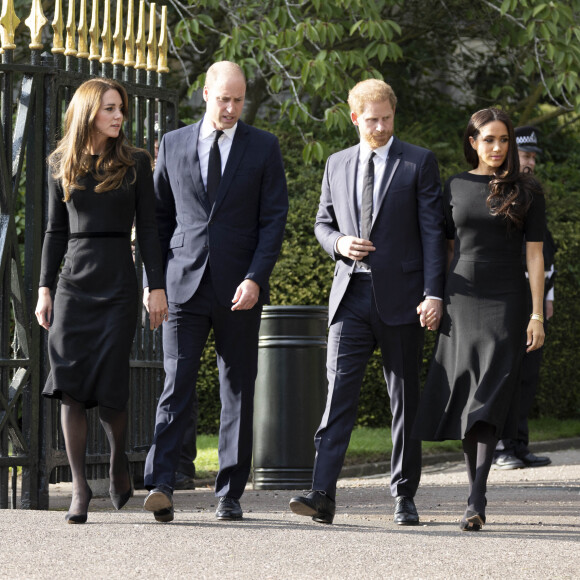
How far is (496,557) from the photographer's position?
532 centimetres

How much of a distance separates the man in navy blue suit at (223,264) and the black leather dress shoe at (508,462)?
4026 mm

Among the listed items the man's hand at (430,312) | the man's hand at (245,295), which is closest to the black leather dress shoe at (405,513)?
the man's hand at (430,312)

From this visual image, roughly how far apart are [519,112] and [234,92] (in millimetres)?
9977

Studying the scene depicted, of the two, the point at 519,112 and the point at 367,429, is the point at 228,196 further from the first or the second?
the point at 519,112

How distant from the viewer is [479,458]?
249 inches

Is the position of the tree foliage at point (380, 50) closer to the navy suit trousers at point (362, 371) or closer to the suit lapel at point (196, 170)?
the suit lapel at point (196, 170)

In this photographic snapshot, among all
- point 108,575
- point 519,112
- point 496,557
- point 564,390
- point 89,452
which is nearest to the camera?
point 108,575

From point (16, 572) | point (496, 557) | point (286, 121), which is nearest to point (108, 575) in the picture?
point (16, 572)

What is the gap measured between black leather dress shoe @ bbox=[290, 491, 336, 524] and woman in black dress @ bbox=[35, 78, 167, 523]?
2.86 feet

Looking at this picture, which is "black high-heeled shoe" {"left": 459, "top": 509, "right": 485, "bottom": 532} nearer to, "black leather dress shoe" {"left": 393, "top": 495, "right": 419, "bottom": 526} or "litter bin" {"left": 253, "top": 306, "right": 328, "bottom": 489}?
"black leather dress shoe" {"left": 393, "top": 495, "right": 419, "bottom": 526}

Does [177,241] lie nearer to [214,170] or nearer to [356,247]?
[214,170]

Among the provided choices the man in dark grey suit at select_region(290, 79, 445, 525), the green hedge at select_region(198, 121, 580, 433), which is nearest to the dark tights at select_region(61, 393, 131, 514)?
the man in dark grey suit at select_region(290, 79, 445, 525)

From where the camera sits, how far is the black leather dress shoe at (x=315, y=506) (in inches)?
245

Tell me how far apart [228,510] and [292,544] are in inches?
35.0
